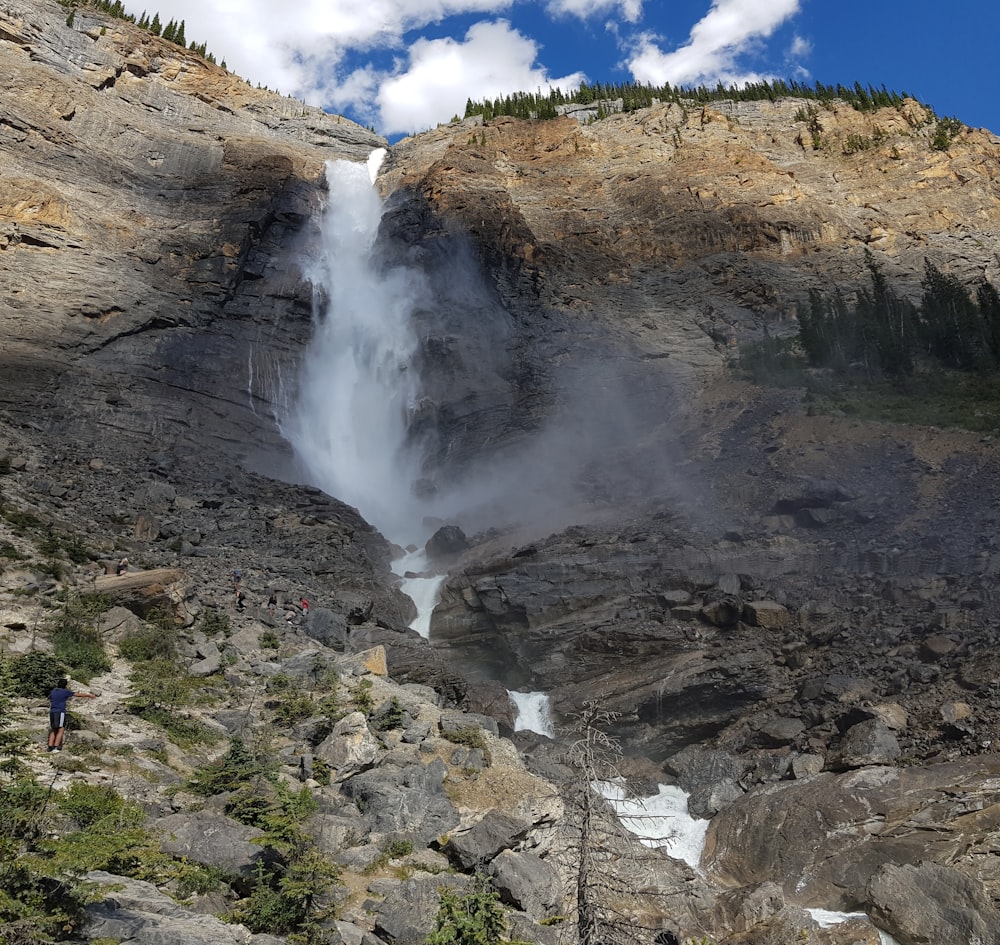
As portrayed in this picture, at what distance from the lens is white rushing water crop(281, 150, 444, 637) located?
43562 millimetres

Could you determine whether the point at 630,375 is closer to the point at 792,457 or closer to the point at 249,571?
the point at 792,457

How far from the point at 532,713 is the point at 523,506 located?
1538cm

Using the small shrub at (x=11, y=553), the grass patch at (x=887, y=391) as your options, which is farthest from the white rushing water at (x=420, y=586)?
the grass patch at (x=887, y=391)

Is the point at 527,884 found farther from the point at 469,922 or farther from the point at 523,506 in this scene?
the point at 523,506

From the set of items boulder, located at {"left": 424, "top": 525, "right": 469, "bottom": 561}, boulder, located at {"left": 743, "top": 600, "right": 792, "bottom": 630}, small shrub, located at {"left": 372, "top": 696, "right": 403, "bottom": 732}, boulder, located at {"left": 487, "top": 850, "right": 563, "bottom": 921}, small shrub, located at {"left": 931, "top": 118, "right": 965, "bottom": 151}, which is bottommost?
boulder, located at {"left": 487, "top": 850, "right": 563, "bottom": 921}

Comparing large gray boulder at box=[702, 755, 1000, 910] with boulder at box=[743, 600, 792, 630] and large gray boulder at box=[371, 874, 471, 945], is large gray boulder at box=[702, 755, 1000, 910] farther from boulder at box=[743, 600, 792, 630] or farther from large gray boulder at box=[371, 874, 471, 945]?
large gray boulder at box=[371, 874, 471, 945]

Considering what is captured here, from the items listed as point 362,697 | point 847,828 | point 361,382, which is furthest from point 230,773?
point 361,382

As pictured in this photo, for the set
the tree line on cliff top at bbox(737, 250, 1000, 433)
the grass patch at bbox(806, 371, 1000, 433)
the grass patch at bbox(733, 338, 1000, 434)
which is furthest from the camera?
the tree line on cliff top at bbox(737, 250, 1000, 433)

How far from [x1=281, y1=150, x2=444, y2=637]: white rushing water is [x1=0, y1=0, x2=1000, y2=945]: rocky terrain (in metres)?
1.57

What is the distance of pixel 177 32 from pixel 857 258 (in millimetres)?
63139

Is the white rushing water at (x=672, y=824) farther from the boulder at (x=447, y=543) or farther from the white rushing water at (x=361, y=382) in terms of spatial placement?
the white rushing water at (x=361, y=382)

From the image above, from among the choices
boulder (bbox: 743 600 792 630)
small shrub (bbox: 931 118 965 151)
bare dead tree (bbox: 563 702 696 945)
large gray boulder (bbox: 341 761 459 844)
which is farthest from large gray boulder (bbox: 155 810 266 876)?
small shrub (bbox: 931 118 965 151)

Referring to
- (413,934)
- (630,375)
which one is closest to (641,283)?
(630,375)

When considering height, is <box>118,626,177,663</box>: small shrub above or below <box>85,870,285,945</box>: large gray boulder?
above
